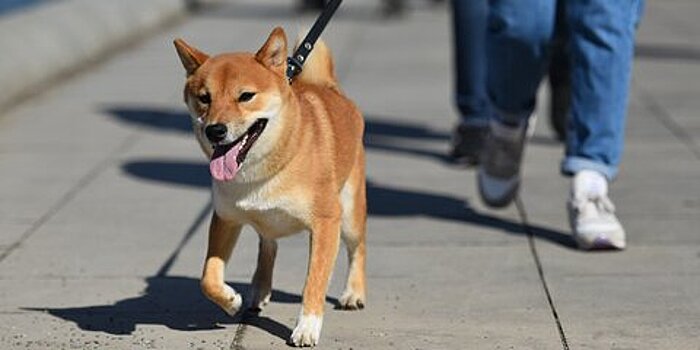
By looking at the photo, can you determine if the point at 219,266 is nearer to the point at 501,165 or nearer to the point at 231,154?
the point at 231,154

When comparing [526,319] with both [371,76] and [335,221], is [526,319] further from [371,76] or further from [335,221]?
[371,76]

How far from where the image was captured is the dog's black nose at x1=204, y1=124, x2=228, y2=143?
4402mm

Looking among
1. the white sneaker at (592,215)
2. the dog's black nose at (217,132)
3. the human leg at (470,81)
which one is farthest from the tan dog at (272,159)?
the human leg at (470,81)

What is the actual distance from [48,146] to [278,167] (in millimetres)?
4175

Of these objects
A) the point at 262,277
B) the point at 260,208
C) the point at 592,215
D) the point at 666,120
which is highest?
the point at 260,208

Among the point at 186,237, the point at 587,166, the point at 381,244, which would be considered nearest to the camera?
the point at 587,166

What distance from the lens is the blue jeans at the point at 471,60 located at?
813 centimetres

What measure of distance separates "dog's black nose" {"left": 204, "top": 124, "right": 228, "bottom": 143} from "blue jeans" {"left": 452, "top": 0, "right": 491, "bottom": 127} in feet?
12.6

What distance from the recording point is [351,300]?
17.3 feet

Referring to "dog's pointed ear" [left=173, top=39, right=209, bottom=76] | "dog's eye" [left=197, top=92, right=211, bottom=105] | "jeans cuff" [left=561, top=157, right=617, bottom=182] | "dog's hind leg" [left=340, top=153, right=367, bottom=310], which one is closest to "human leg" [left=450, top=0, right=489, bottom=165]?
"jeans cuff" [left=561, top=157, right=617, bottom=182]

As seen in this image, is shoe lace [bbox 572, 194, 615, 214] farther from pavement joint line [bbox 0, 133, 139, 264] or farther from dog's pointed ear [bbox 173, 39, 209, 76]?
pavement joint line [bbox 0, 133, 139, 264]

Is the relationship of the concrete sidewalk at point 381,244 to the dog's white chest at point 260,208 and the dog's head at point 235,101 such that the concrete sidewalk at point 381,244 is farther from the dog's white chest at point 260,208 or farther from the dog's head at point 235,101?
the dog's head at point 235,101

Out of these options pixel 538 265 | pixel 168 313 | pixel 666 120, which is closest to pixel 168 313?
pixel 168 313

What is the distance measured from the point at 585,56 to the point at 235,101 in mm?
2082
